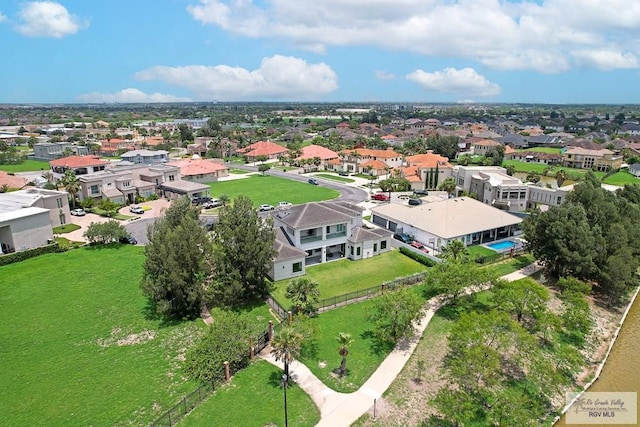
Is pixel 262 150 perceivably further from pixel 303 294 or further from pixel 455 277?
pixel 455 277

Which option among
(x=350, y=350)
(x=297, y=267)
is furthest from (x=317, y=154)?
(x=350, y=350)

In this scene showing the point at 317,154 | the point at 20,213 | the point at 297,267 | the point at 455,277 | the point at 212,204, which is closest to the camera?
the point at 455,277

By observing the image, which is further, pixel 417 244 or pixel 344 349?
pixel 417 244

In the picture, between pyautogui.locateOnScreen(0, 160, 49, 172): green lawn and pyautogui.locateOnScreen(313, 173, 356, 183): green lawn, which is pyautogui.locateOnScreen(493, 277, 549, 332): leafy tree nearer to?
pyautogui.locateOnScreen(313, 173, 356, 183): green lawn

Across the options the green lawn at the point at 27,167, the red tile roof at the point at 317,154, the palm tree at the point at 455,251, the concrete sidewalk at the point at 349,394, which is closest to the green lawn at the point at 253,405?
the concrete sidewalk at the point at 349,394

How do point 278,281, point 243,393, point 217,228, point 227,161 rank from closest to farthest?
1. point 243,393
2. point 217,228
3. point 278,281
4. point 227,161

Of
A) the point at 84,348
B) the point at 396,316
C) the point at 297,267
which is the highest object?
the point at 396,316

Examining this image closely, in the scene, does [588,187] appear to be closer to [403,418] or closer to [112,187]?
[403,418]

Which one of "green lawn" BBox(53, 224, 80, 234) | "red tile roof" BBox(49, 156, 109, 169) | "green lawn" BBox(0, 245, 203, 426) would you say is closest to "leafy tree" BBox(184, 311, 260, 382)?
"green lawn" BBox(0, 245, 203, 426)

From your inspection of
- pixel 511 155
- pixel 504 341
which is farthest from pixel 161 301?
pixel 511 155
